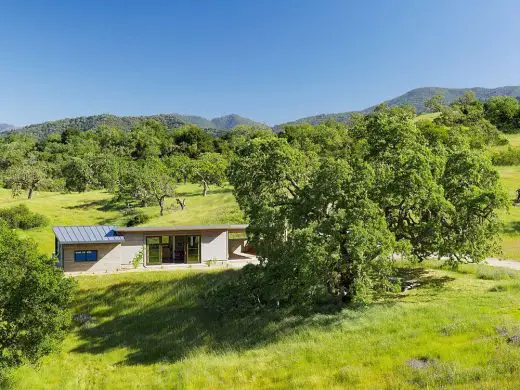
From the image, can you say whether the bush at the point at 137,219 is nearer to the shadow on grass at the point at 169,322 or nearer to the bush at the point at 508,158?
the shadow on grass at the point at 169,322

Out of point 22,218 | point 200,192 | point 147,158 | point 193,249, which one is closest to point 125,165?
point 147,158

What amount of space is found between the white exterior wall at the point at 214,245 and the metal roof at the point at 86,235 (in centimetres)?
632

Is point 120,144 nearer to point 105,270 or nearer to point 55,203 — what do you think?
point 55,203

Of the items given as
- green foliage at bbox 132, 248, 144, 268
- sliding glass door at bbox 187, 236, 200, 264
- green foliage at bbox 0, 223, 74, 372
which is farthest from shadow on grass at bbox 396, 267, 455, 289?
green foliage at bbox 132, 248, 144, 268

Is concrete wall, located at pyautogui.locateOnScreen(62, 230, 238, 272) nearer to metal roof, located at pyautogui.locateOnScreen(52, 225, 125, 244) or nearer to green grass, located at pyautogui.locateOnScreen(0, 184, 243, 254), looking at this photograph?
metal roof, located at pyautogui.locateOnScreen(52, 225, 125, 244)

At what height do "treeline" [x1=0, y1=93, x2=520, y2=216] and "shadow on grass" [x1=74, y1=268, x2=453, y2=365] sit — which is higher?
"treeline" [x1=0, y1=93, x2=520, y2=216]

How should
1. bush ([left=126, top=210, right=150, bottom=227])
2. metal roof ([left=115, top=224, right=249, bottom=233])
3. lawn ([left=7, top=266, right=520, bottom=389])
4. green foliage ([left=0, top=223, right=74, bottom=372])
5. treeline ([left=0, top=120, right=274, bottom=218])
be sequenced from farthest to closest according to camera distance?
1. treeline ([left=0, top=120, right=274, bottom=218])
2. bush ([left=126, top=210, right=150, bottom=227])
3. metal roof ([left=115, top=224, right=249, bottom=233])
4. green foliage ([left=0, top=223, right=74, bottom=372])
5. lawn ([left=7, top=266, right=520, bottom=389])

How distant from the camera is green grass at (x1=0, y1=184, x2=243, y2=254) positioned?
53188mm

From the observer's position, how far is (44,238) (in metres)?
54.4

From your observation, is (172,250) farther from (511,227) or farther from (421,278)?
(511,227)

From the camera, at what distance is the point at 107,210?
224 ft

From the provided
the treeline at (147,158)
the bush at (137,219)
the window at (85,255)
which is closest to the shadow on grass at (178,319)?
the window at (85,255)

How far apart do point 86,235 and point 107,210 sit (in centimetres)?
3469

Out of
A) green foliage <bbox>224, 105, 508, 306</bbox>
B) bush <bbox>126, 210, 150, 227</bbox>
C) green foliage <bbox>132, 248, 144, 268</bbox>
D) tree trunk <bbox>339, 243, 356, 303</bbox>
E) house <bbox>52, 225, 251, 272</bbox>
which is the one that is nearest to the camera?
green foliage <bbox>224, 105, 508, 306</bbox>
